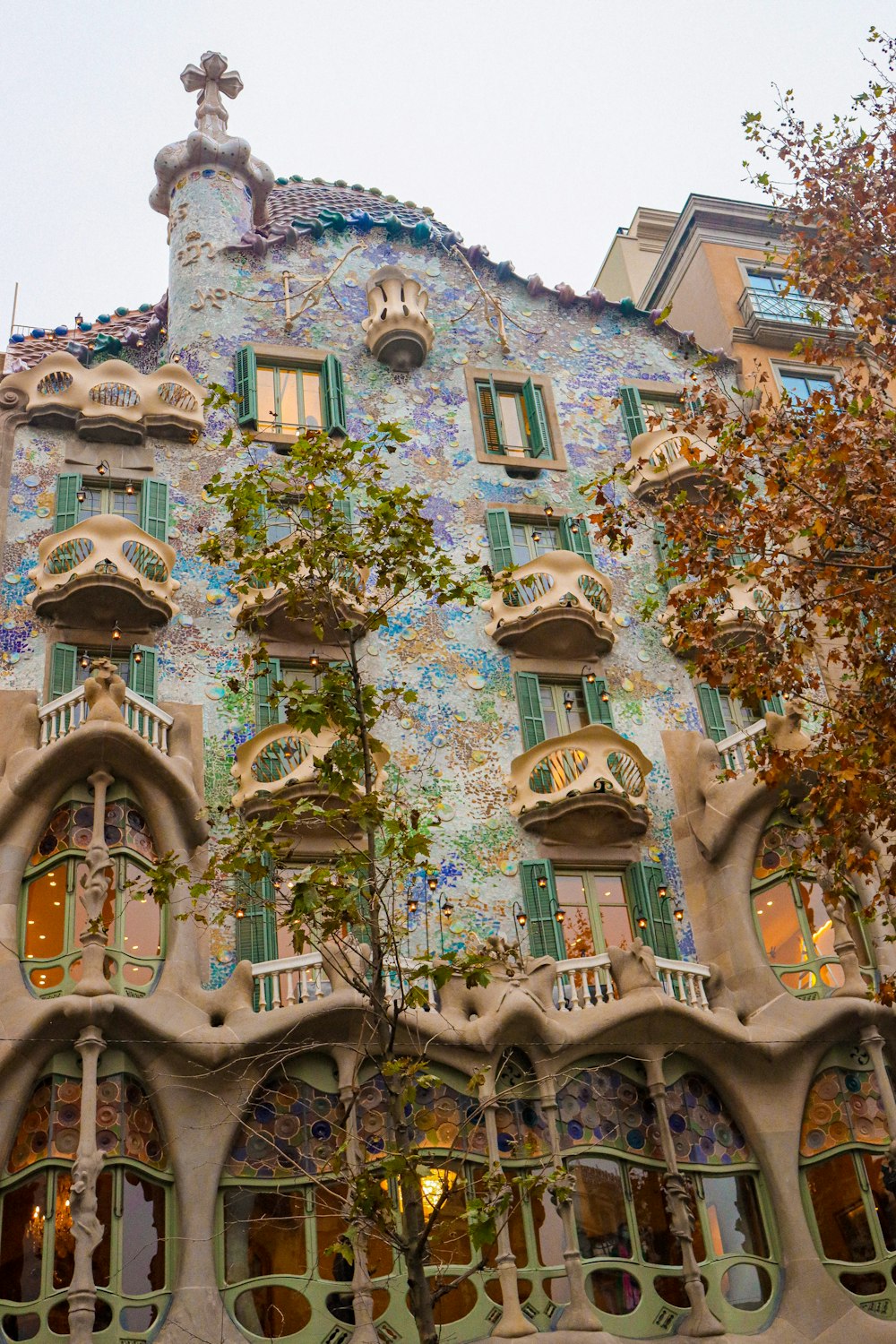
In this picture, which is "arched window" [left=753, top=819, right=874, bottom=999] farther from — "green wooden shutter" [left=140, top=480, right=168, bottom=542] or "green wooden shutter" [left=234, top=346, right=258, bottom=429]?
"green wooden shutter" [left=234, top=346, right=258, bottom=429]

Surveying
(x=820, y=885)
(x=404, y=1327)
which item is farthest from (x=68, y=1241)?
(x=820, y=885)

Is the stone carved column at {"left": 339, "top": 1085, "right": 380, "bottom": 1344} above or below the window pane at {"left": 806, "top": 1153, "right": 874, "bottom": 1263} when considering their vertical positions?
below

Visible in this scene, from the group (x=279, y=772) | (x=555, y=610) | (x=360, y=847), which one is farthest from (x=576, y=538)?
(x=279, y=772)

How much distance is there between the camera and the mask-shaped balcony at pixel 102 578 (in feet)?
67.9

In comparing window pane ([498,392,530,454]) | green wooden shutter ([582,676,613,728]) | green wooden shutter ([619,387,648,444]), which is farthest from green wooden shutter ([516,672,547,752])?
green wooden shutter ([619,387,648,444])

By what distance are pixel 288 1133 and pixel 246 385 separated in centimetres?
1216

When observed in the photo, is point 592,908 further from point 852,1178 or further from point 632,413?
point 632,413

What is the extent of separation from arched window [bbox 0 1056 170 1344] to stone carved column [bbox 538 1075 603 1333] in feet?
14.5

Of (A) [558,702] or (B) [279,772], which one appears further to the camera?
(A) [558,702]

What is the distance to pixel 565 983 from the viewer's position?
64.2 ft

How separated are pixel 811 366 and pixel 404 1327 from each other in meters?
19.4

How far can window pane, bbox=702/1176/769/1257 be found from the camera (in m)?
18.2

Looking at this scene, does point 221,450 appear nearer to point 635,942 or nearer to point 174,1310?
point 635,942

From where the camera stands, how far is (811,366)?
28.8 meters
